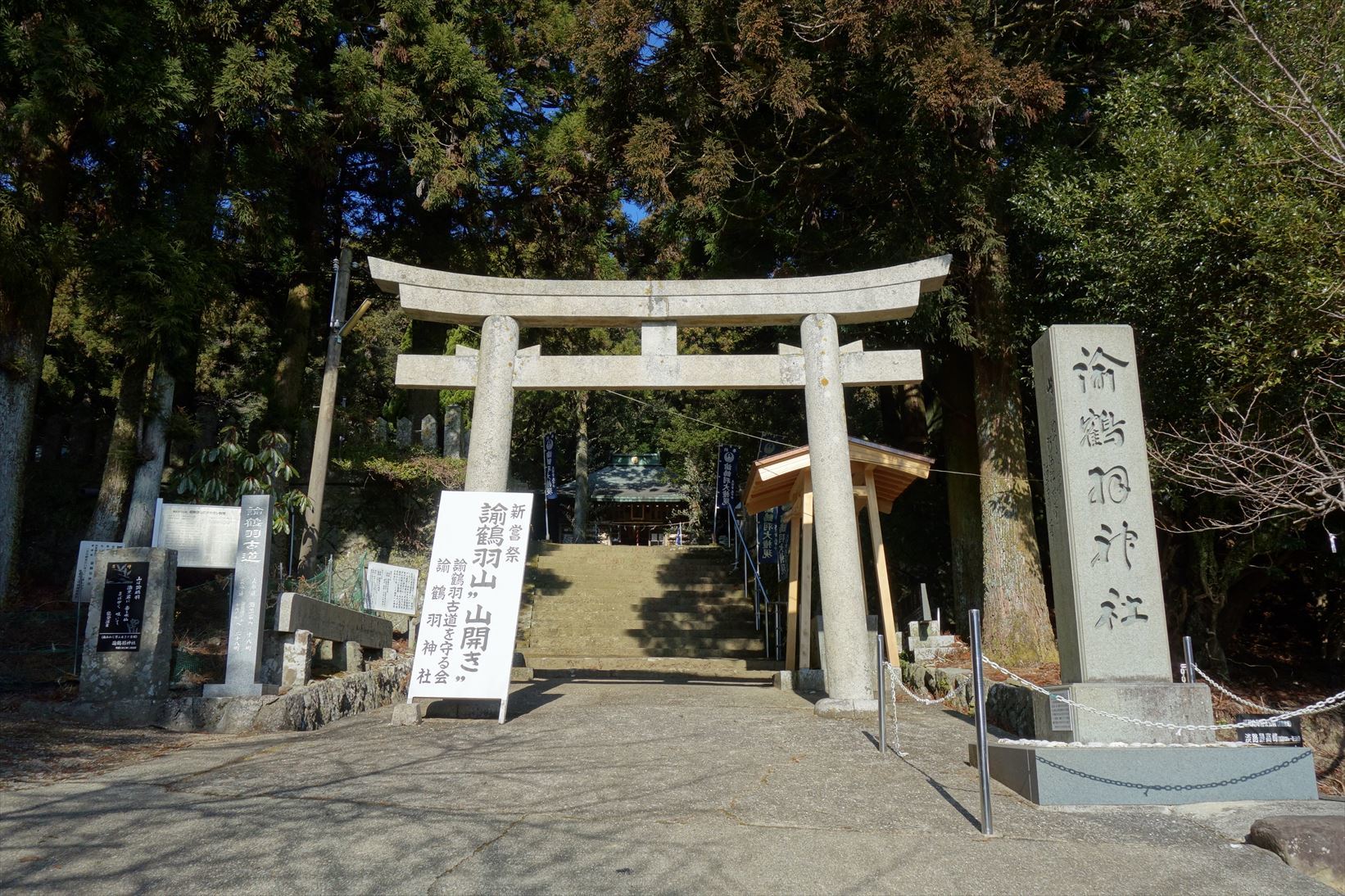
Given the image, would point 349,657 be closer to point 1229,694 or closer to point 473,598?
point 473,598

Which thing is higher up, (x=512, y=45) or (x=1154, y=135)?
(x=512, y=45)

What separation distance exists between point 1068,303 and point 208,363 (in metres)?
17.0

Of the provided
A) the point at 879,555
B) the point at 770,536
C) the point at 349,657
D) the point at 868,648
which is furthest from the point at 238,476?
the point at 868,648

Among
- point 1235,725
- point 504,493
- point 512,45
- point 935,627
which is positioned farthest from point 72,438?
point 1235,725

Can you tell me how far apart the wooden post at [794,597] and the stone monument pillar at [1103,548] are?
548cm

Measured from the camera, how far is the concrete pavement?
337 cm

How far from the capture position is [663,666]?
12.2 metres

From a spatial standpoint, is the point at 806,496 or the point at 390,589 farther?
the point at 390,589

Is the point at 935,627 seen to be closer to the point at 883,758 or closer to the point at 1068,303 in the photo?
the point at 1068,303

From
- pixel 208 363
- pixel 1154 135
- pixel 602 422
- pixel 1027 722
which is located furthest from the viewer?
pixel 602 422

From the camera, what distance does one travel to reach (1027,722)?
22.7 feet

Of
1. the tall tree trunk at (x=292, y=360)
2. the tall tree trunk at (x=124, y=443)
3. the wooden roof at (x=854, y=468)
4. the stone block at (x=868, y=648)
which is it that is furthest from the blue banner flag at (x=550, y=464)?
the tall tree trunk at (x=124, y=443)

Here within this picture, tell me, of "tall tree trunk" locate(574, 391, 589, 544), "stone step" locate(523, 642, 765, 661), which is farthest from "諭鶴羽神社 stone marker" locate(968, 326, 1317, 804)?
"tall tree trunk" locate(574, 391, 589, 544)

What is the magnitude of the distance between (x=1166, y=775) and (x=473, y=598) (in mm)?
4971
